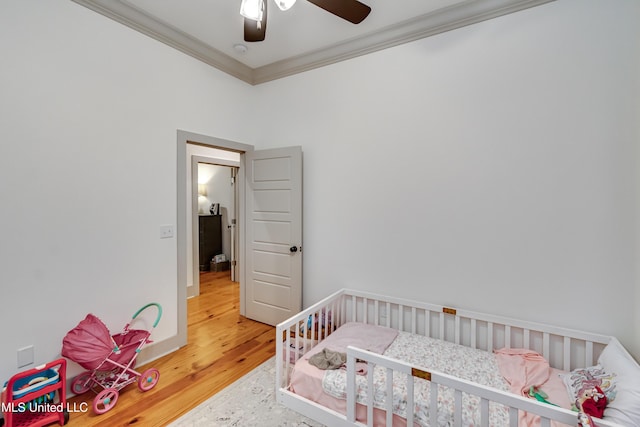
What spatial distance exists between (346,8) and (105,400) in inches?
111

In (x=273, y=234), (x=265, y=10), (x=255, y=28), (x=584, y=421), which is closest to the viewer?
(x=584, y=421)

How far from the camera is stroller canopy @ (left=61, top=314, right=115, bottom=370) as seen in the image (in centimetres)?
179

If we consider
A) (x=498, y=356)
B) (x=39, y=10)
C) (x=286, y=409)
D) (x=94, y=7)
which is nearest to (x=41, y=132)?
(x=39, y=10)

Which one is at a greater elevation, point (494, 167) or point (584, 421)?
point (494, 167)

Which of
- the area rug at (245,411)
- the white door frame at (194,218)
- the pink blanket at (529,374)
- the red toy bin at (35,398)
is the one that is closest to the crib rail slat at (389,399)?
the area rug at (245,411)

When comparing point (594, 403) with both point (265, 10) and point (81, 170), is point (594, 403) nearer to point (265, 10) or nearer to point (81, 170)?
point (265, 10)

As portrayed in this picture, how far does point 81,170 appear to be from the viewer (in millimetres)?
1978

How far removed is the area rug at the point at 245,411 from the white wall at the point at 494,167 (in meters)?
1.11

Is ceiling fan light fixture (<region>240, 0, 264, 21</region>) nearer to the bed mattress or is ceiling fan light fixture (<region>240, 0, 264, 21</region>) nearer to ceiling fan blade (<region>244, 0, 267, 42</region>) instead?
ceiling fan blade (<region>244, 0, 267, 42</region>)

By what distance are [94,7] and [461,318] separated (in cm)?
349

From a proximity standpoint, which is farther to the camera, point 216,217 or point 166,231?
point 216,217

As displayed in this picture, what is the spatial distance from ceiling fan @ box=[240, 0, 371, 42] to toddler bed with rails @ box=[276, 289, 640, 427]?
183 cm

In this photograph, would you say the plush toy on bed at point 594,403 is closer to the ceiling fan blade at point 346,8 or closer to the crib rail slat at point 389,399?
the crib rail slat at point 389,399

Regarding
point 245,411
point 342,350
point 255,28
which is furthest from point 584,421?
point 255,28
